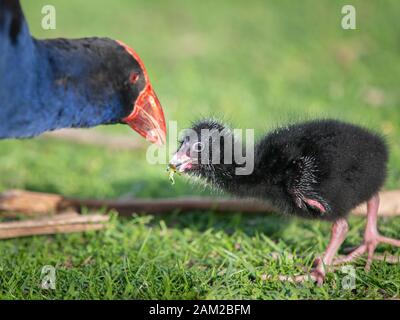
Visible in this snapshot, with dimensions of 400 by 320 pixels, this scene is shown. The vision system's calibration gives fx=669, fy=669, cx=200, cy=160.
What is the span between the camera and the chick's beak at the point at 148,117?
445 centimetres

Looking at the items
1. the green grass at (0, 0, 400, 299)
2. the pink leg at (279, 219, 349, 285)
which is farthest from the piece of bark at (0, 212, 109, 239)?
the pink leg at (279, 219, 349, 285)

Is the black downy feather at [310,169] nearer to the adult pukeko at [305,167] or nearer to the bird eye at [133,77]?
the adult pukeko at [305,167]

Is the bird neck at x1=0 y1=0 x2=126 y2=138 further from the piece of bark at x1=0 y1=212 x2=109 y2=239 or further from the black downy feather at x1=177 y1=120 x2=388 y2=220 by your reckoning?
the piece of bark at x1=0 y1=212 x2=109 y2=239

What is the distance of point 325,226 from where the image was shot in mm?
4895

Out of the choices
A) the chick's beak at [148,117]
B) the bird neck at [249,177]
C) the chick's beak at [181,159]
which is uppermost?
the chick's beak at [148,117]

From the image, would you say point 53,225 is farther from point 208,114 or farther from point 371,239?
point 371,239

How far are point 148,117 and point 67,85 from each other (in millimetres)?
617

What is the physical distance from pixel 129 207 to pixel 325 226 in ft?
4.95

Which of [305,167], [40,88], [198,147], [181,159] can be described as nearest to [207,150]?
[198,147]

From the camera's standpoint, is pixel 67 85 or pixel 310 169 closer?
pixel 310 169

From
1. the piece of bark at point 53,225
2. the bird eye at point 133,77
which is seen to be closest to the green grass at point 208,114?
the piece of bark at point 53,225

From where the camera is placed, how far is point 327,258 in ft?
12.9
